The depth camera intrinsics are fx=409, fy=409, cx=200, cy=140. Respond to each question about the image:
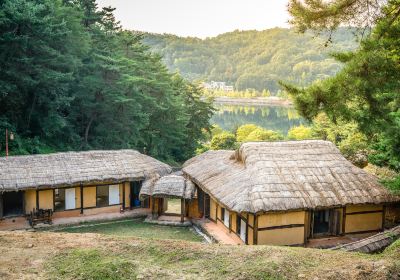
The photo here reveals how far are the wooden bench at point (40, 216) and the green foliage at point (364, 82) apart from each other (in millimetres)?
11917

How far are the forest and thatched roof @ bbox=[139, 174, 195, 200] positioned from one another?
8.83 m

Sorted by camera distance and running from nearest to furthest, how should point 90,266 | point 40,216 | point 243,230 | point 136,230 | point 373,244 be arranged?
1. point 90,266
2. point 373,244
3. point 243,230
4. point 136,230
5. point 40,216

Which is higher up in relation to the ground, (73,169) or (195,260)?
(195,260)

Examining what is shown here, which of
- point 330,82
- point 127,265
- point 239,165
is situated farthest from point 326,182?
point 127,265

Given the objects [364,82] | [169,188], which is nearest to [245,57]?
[169,188]

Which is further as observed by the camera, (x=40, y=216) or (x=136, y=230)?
(x=40, y=216)

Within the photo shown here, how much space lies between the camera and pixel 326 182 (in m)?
15.3

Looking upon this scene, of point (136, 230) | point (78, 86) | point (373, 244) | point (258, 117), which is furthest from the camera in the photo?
point (258, 117)

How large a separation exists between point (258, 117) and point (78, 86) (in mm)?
80865

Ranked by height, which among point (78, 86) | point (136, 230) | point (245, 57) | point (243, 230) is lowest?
point (136, 230)

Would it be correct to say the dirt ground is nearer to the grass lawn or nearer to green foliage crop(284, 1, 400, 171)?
green foliage crop(284, 1, 400, 171)

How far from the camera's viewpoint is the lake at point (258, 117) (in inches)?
3698

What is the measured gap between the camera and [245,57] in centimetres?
13975

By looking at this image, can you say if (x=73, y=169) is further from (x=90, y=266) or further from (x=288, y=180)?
(x=90, y=266)
